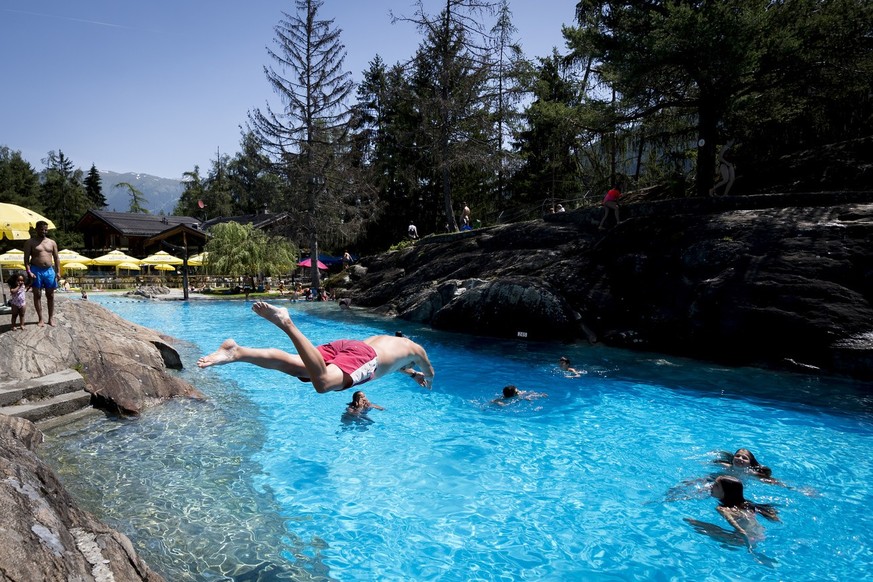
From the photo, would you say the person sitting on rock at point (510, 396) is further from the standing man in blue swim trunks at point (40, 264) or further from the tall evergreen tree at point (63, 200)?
the tall evergreen tree at point (63, 200)

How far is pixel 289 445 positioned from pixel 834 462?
8.39m

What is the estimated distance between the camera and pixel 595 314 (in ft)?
53.8

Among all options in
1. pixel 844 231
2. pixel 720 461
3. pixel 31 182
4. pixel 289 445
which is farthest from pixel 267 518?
pixel 31 182

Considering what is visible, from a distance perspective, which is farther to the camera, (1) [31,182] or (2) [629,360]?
(1) [31,182]

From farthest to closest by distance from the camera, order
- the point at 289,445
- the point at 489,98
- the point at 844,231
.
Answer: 1. the point at 489,98
2. the point at 844,231
3. the point at 289,445

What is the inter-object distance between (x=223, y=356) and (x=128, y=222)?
5174 cm

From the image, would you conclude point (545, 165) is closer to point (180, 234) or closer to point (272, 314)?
point (180, 234)

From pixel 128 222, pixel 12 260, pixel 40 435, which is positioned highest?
pixel 128 222

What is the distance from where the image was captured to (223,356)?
4.30 meters

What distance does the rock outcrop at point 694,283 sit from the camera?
12359 mm

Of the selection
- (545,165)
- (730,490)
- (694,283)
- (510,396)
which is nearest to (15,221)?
(510,396)

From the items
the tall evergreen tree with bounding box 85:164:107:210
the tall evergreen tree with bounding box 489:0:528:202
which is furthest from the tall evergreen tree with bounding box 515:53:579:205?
the tall evergreen tree with bounding box 85:164:107:210

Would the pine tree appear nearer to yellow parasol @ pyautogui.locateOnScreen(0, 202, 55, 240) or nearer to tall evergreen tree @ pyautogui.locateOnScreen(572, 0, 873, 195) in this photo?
yellow parasol @ pyautogui.locateOnScreen(0, 202, 55, 240)

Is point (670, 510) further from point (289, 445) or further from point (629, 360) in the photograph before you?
point (629, 360)
